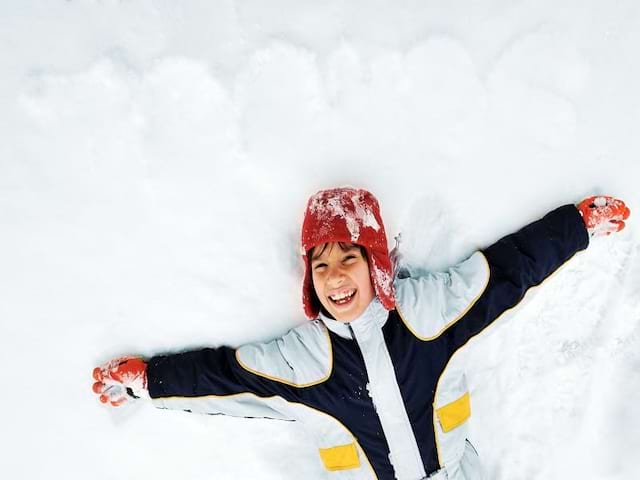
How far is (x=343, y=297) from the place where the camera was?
6.41ft

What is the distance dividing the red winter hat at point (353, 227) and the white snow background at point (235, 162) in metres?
0.15

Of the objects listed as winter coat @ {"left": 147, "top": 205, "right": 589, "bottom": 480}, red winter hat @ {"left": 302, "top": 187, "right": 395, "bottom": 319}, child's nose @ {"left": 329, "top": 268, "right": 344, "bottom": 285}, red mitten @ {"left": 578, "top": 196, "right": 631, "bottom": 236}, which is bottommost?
winter coat @ {"left": 147, "top": 205, "right": 589, "bottom": 480}

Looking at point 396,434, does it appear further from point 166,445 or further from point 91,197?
point 91,197

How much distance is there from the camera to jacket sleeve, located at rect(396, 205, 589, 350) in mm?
2035

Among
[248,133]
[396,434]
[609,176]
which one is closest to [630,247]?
[609,176]

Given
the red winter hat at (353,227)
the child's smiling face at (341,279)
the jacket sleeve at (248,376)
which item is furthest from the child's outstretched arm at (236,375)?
the red winter hat at (353,227)

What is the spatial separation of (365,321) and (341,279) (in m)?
0.20

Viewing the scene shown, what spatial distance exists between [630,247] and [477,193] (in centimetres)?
68

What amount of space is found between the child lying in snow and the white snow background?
12 centimetres

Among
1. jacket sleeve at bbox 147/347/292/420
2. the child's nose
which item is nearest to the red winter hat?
the child's nose

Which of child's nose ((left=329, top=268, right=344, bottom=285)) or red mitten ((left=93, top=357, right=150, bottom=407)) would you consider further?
red mitten ((left=93, top=357, right=150, bottom=407))

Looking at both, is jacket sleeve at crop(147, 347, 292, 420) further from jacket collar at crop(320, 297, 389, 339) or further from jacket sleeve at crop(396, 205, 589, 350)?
jacket sleeve at crop(396, 205, 589, 350)

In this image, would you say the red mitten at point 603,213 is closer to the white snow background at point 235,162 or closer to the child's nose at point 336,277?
the white snow background at point 235,162

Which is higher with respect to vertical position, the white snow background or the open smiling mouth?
the white snow background
